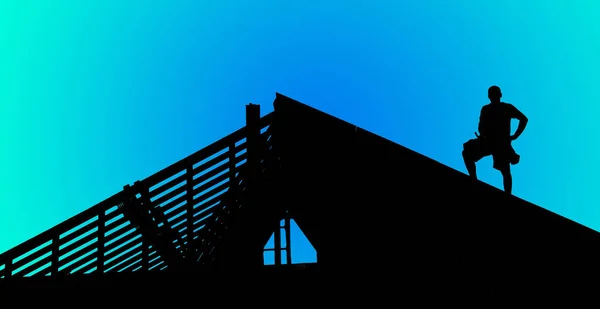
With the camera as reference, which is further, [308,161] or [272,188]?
[272,188]

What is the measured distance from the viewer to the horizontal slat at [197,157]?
21.4 ft

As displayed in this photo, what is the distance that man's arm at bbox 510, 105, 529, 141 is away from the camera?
5621 mm

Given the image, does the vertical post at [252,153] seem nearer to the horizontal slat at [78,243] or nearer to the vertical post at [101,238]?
the vertical post at [101,238]

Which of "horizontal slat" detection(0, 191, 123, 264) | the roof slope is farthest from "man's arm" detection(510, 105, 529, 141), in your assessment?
"horizontal slat" detection(0, 191, 123, 264)

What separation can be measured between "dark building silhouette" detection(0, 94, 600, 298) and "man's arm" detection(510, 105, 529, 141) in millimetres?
1600

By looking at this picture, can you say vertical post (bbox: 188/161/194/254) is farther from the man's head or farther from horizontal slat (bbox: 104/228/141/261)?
the man's head

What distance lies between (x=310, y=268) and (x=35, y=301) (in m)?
3.01

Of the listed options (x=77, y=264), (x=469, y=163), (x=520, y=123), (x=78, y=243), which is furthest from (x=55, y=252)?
(x=520, y=123)

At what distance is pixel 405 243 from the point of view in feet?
15.9

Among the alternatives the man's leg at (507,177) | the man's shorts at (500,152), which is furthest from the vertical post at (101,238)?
the man's leg at (507,177)

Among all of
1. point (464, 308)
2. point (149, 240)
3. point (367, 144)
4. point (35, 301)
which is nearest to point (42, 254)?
point (35, 301)

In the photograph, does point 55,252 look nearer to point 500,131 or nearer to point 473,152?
A: point 473,152

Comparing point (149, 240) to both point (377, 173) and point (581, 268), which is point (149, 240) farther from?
point (581, 268)

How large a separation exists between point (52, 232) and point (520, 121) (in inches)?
219
